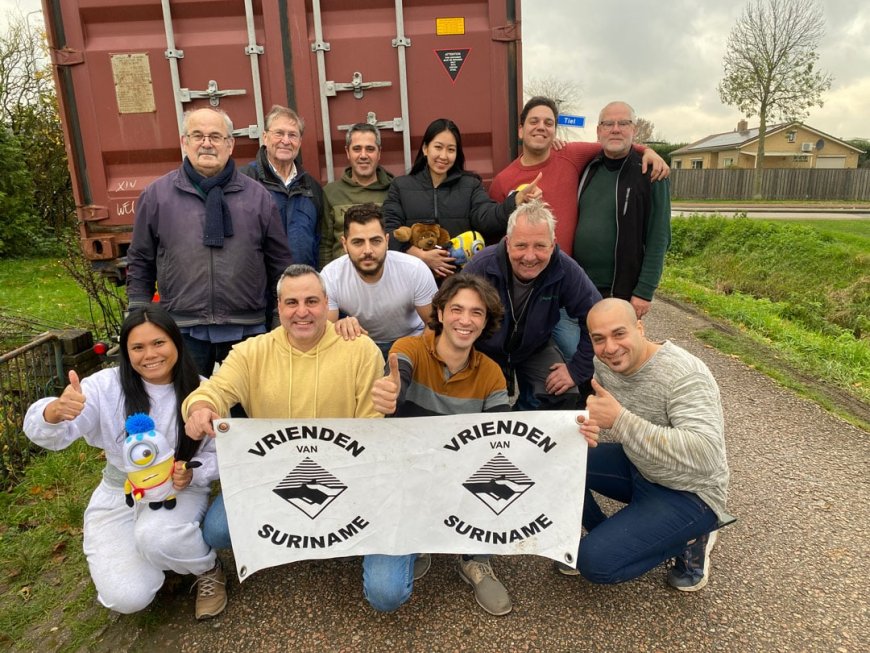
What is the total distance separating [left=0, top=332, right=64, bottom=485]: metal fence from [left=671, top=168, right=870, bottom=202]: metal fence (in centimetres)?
3000

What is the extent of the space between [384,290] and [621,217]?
1557mm

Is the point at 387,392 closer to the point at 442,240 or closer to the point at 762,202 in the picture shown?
the point at 442,240

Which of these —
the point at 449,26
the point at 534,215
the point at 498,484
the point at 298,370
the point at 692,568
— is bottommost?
the point at 692,568

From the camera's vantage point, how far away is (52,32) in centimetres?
360

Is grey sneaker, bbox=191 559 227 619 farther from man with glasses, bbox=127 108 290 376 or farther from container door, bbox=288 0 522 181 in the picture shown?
container door, bbox=288 0 522 181

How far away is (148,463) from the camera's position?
2420 millimetres

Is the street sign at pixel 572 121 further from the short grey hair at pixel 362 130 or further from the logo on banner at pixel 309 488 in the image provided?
the logo on banner at pixel 309 488

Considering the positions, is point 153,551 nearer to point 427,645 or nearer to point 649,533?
point 427,645

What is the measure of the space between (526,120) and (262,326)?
2007 mm

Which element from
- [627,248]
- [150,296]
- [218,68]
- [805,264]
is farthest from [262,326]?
[805,264]

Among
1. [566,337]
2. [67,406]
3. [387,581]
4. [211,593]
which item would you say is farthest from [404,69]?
[211,593]

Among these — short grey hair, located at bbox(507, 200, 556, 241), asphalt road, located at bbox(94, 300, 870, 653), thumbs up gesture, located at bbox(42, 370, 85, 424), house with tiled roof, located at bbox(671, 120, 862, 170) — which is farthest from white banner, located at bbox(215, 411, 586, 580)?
house with tiled roof, located at bbox(671, 120, 862, 170)

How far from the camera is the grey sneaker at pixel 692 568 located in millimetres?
2514

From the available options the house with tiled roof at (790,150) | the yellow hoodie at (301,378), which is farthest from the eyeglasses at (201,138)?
the house with tiled roof at (790,150)
